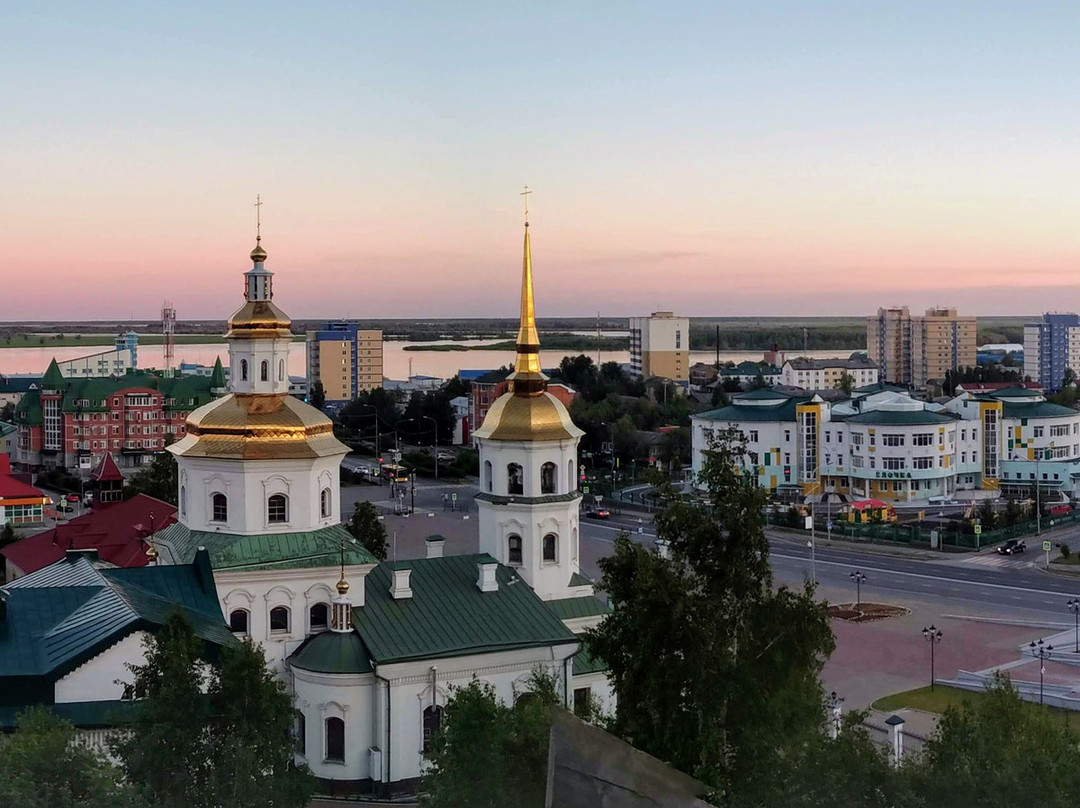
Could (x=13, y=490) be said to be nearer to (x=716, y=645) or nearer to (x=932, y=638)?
(x=932, y=638)

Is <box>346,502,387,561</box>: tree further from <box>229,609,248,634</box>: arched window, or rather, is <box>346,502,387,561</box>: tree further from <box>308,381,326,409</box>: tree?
<box>308,381,326,409</box>: tree

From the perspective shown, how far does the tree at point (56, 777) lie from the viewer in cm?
1219

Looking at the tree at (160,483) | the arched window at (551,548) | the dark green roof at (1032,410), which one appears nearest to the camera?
the arched window at (551,548)

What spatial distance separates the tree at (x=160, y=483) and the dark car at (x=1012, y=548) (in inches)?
1108

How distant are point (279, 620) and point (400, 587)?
204 cm

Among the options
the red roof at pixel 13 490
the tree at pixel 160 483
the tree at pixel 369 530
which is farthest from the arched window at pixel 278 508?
the red roof at pixel 13 490

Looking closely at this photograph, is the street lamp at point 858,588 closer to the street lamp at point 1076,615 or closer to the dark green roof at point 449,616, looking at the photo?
the street lamp at point 1076,615

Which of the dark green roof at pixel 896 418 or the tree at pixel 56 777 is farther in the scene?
the dark green roof at pixel 896 418

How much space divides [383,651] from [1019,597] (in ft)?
77.7

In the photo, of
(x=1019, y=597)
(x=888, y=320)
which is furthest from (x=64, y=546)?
(x=888, y=320)

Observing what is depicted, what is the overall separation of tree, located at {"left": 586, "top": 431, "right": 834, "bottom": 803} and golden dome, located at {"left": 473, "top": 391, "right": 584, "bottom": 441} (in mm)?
7303

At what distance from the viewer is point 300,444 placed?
21.7 metres

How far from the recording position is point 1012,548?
45.1 meters

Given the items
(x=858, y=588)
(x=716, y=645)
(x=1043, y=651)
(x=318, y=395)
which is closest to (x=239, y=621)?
(x=716, y=645)
